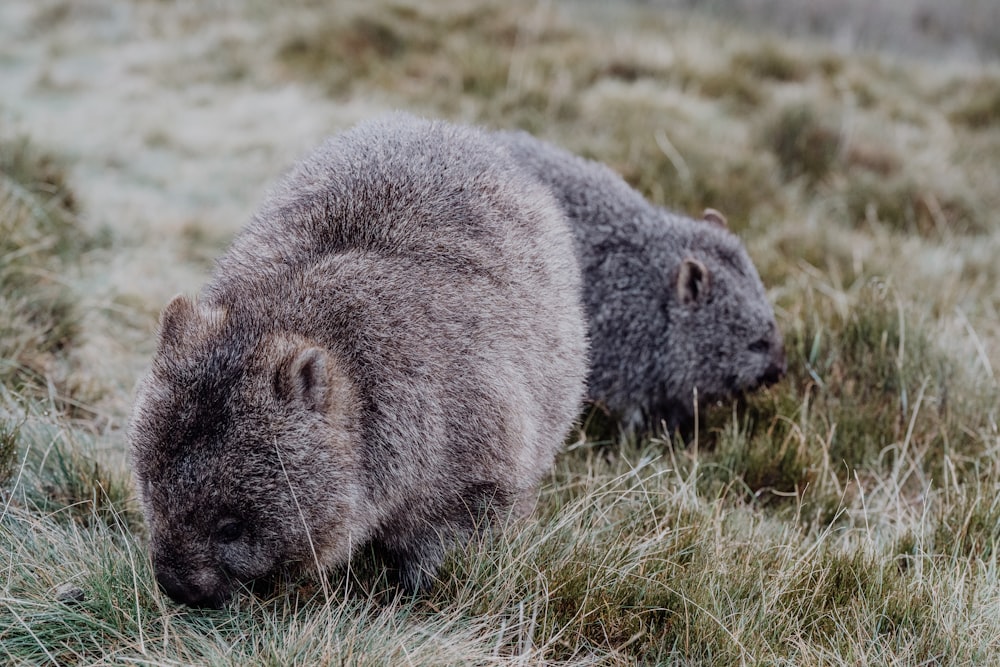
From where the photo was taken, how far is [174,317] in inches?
107

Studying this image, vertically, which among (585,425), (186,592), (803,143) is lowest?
(585,425)

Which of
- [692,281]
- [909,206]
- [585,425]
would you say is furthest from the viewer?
[909,206]

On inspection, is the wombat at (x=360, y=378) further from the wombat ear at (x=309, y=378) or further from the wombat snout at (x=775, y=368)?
the wombat snout at (x=775, y=368)

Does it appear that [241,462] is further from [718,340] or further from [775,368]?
[775,368]

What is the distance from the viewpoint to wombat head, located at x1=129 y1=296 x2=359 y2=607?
8.18ft

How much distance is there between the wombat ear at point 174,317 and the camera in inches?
107

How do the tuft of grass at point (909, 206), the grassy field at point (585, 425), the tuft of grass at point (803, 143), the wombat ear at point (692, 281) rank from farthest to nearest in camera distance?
the tuft of grass at point (803, 143)
the tuft of grass at point (909, 206)
the wombat ear at point (692, 281)
the grassy field at point (585, 425)

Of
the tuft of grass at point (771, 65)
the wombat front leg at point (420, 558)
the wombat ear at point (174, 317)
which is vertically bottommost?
the wombat front leg at point (420, 558)

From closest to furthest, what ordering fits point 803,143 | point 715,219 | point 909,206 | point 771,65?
point 715,219
point 909,206
point 803,143
point 771,65

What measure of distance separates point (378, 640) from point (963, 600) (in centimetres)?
171

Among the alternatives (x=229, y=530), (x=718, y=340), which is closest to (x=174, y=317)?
(x=229, y=530)

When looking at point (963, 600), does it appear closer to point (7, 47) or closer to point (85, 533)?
point (85, 533)

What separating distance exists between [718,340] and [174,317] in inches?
97.2

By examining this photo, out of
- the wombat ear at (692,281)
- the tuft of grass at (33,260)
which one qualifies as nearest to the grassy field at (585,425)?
the tuft of grass at (33,260)
